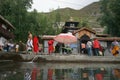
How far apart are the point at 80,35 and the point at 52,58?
2111cm

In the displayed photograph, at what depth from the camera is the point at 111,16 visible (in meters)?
54.7

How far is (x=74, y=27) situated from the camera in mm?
65188

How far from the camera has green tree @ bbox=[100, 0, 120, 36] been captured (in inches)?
2098

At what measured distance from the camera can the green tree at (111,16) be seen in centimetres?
5329

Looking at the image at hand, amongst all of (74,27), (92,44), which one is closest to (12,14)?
(74,27)

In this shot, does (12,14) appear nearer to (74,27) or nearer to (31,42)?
(74,27)

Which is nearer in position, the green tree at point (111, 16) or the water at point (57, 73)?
the water at point (57, 73)

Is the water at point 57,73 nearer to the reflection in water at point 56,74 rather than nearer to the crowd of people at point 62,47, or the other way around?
the reflection in water at point 56,74

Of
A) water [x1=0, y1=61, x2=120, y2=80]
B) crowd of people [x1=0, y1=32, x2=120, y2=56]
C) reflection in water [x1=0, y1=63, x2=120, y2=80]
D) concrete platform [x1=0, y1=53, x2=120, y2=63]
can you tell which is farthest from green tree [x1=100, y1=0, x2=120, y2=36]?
reflection in water [x1=0, y1=63, x2=120, y2=80]

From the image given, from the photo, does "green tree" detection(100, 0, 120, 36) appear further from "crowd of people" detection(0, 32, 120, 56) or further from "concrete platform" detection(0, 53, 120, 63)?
"concrete platform" detection(0, 53, 120, 63)

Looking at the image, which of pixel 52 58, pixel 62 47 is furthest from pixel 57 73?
pixel 62 47

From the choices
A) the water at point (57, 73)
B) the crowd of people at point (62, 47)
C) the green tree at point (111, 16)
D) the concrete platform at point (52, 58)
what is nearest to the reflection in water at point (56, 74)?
the water at point (57, 73)

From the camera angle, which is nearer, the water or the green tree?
the water

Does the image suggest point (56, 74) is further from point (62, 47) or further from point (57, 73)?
point (62, 47)
